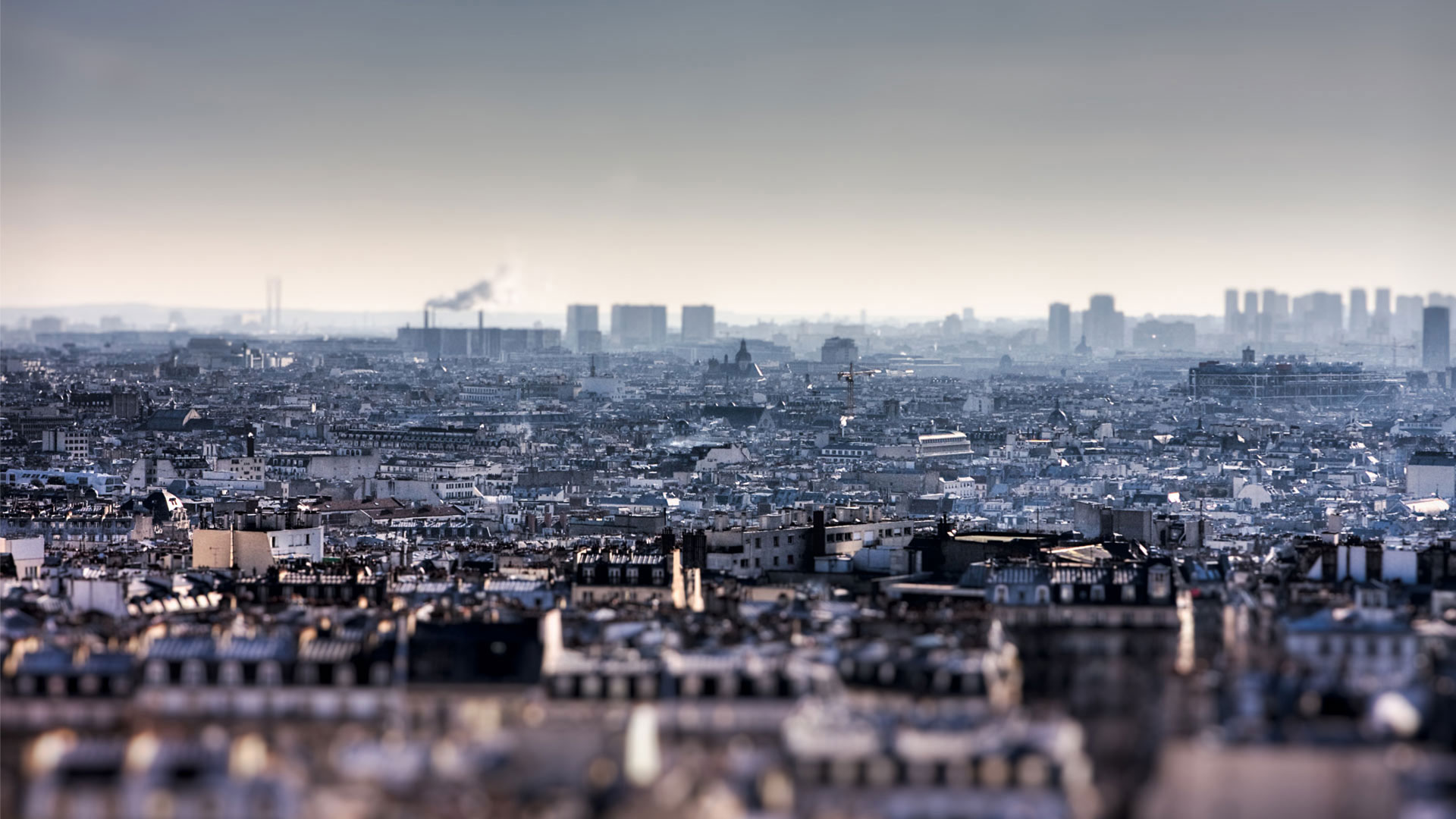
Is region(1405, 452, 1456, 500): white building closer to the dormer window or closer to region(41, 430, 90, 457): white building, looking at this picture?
region(41, 430, 90, 457): white building

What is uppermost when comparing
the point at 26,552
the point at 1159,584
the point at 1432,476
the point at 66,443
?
the point at 1159,584

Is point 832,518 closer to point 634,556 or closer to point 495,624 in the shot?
point 634,556

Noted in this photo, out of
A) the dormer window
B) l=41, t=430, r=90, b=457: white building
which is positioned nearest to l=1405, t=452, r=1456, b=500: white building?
l=41, t=430, r=90, b=457: white building

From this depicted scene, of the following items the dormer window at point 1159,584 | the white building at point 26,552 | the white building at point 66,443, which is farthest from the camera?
the white building at point 66,443

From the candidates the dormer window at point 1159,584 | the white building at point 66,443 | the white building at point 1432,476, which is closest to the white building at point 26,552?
the dormer window at point 1159,584

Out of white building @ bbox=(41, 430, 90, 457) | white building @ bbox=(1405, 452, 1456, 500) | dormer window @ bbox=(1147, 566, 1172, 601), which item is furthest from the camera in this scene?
white building @ bbox=(41, 430, 90, 457)

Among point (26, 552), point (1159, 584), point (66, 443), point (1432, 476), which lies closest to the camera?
point (1159, 584)

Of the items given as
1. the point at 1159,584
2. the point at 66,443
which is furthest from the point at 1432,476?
the point at 1159,584

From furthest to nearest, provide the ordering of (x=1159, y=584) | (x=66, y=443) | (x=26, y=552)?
(x=66, y=443), (x=26, y=552), (x=1159, y=584)

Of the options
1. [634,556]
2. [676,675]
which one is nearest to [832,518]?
[634,556]

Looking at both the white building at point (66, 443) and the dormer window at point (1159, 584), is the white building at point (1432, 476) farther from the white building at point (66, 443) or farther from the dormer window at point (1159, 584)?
the dormer window at point (1159, 584)

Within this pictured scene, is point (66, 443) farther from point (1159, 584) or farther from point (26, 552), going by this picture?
point (1159, 584)
